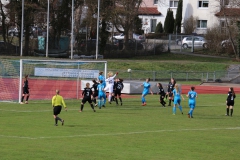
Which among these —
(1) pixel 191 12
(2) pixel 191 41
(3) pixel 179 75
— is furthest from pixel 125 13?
(1) pixel 191 12

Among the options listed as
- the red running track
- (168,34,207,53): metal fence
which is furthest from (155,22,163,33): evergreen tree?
the red running track

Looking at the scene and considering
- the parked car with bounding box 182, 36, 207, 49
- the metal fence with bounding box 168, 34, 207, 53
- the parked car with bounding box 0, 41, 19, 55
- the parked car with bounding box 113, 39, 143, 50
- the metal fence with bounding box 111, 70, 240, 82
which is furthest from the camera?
the parked car with bounding box 182, 36, 207, 49

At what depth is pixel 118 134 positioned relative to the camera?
2508 cm

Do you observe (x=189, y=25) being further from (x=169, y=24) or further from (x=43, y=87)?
(x=43, y=87)

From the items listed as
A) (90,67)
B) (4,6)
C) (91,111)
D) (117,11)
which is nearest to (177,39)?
(117,11)

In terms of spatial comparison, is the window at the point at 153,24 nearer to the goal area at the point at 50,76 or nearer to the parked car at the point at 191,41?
the parked car at the point at 191,41

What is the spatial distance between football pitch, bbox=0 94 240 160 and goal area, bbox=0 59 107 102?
463cm

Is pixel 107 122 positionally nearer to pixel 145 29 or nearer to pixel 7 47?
pixel 7 47

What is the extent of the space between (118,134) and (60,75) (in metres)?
19.7

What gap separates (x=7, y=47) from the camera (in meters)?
69.0

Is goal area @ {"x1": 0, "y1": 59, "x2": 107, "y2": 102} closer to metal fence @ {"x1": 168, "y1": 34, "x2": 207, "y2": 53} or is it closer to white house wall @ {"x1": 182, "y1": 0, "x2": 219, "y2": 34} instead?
metal fence @ {"x1": 168, "y1": 34, "x2": 207, "y2": 53}

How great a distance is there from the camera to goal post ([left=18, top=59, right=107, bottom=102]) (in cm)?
4294

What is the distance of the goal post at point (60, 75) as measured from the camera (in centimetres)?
4294

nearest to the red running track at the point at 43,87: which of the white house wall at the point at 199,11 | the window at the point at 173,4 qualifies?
the white house wall at the point at 199,11
